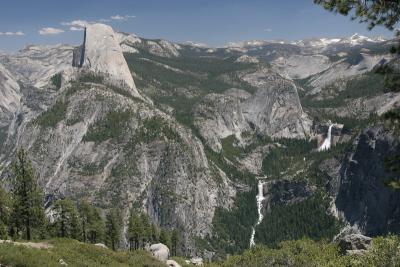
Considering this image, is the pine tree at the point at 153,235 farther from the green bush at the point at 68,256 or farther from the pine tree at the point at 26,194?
Answer: the green bush at the point at 68,256

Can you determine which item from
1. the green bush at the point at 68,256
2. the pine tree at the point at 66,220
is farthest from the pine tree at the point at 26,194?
the pine tree at the point at 66,220

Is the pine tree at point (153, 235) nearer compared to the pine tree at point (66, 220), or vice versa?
the pine tree at point (66, 220)

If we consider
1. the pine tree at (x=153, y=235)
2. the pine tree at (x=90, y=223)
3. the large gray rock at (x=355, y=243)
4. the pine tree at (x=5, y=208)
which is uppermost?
the pine tree at (x=5, y=208)

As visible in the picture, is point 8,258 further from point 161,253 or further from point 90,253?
point 161,253

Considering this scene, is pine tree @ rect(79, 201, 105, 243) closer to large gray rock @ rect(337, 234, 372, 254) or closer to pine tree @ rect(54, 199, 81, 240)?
pine tree @ rect(54, 199, 81, 240)

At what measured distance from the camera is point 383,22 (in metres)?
26.9

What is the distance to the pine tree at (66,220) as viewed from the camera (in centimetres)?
10234

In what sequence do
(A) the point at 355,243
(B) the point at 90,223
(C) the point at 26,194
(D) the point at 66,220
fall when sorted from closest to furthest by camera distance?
(C) the point at 26,194, (A) the point at 355,243, (D) the point at 66,220, (B) the point at 90,223

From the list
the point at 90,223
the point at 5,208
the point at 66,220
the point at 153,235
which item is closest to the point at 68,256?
the point at 5,208

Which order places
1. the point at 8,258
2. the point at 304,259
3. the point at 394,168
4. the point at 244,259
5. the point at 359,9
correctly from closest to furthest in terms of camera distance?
the point at 359,9 < the point at 394,168 < the point at 8,258 < the point at 304,259 < the point at 244,259

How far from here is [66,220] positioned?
10581 centimetres

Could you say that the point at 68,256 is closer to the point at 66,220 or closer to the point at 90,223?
the point at 66,220

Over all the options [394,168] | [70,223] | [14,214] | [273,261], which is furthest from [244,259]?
[394,168]

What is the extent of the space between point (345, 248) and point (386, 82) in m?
65.5
